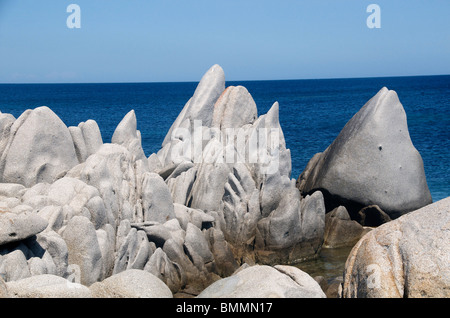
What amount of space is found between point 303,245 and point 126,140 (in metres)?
6.57

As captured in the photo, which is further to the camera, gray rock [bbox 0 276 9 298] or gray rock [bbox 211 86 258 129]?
gray rock [bbox 211 86 258 129]

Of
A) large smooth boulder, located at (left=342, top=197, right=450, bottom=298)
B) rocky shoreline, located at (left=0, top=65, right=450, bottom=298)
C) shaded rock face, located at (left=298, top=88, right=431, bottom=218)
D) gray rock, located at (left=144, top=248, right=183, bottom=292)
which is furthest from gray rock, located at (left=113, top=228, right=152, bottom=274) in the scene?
shaded rock face, located at (left=298, top=88, right=431, bottom=218)

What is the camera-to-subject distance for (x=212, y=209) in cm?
1625

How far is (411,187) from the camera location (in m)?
17.8

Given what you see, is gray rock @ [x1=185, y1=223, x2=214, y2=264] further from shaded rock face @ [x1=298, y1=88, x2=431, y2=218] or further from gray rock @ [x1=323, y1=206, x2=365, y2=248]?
shaded rock face @ [x1=298, y1=88, x2=431, y2=218]

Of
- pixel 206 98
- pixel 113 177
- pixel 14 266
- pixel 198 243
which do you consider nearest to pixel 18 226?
pixel 14 266

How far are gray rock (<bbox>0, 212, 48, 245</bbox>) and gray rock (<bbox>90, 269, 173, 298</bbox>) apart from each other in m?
2.75

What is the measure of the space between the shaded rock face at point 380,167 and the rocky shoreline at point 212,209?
0.12 feet

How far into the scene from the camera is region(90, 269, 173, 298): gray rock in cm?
765

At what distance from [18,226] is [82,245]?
164cm

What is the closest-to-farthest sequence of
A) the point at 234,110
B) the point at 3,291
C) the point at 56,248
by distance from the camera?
the point at 3,291 < the point at 56,248 < the point at 234,110

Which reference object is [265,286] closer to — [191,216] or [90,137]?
[191,216]
